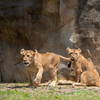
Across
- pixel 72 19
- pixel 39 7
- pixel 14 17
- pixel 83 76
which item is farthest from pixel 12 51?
pixel 83 76

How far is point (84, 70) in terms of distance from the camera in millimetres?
8992

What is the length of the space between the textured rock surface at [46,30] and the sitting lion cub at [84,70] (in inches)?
45.8

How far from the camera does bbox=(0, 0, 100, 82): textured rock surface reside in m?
9.94

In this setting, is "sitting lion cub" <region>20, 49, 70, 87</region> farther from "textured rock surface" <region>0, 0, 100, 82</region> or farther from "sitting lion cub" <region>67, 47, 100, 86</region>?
"textured rock surface" <region>0, 0, 100, 82</region>

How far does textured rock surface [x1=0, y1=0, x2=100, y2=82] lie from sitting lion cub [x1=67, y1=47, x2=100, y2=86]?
116cm

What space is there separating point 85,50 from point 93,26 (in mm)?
1394

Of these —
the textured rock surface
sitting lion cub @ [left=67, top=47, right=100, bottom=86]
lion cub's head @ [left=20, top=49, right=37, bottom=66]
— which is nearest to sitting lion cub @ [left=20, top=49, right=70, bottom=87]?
lion cub's head @ [left=20, top=49, right=37, bottom=66]

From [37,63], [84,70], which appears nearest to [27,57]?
[37,63]

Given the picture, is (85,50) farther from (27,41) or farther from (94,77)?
(27,41)

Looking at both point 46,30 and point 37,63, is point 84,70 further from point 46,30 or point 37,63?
point 46,30

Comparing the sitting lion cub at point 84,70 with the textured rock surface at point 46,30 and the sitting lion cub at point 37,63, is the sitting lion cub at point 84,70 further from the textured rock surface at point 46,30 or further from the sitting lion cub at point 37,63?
the textured rock surface at point 46,30

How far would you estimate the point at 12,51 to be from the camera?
11141mm

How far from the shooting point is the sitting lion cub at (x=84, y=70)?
27.0ft

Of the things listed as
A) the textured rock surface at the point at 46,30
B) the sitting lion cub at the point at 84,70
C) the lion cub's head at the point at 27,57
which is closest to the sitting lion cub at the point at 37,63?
the lion cub's head at the point at 27,57
